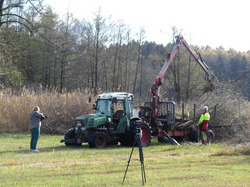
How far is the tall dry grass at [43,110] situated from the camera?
22.8 metres

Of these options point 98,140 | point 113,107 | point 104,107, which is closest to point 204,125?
point 113,107

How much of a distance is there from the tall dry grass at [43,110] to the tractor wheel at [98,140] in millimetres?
7990

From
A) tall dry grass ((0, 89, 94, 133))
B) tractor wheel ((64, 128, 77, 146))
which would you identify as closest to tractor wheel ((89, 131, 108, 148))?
tractor wheel ((64, 128, 77, 146))

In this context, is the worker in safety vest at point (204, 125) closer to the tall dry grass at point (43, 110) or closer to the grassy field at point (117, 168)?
the grassy field at point (117, 168)

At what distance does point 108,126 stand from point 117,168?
565 cm

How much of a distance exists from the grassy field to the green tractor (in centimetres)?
126

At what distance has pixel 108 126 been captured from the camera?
51.3 feet

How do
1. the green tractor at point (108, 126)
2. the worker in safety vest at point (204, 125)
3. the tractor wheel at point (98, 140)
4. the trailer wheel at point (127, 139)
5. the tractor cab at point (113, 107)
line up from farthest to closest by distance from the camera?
the worker in safety vest at point (204, 125) < the trailer wheel at point (127, 139) < the tractor cab at point (113, 107) < the green tractor at point (108, 126) < the tractor wheel at point (98, 140)

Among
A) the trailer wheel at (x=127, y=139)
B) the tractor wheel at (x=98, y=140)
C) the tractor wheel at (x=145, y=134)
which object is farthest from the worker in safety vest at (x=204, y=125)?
the tractor wheel at (x=98, y=140)

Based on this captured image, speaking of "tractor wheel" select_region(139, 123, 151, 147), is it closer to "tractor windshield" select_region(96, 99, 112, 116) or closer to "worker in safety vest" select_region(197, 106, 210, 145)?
"tractor windshield" select_region(96, 99, 112, 116)

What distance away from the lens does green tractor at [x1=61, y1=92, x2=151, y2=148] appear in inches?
607

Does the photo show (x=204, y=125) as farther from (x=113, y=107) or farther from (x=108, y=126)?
(x=108, y=126)

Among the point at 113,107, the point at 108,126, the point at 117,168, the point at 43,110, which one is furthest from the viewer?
the point at 43,110

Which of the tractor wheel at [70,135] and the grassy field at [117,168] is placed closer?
the grassy field at [117,168]
